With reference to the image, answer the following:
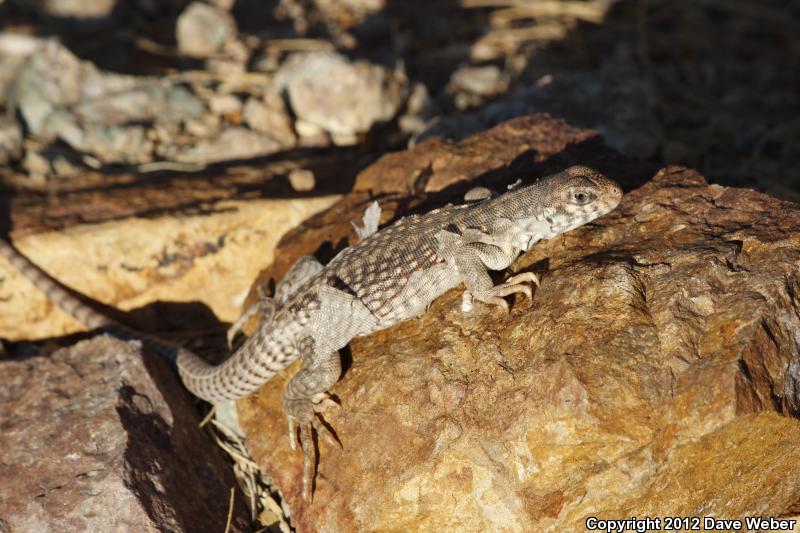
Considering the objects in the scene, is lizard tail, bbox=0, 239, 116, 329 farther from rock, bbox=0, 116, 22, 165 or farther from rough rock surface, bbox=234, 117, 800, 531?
rock, bbox=0, 116, 22, 165

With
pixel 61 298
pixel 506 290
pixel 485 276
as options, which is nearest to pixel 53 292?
pixel 61 298

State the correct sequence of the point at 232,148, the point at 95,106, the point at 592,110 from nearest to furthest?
1. the point at 592,110
2. the point at 232,148
3. the point at 95,106

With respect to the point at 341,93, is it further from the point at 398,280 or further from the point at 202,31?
the point at 398,280

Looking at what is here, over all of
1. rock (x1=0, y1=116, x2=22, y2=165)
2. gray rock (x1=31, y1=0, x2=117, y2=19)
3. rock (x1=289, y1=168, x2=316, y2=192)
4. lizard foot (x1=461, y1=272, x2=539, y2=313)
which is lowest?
lizard foot (x1=461, y1=272, x2=539, y2=313)

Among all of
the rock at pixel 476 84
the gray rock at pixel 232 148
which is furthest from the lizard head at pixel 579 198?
the rock at pixel 476 84

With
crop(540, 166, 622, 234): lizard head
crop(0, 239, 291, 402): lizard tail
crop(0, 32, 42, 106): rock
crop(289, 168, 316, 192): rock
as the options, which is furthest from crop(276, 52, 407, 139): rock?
crop(540, 166, 622, 234): lizard head
